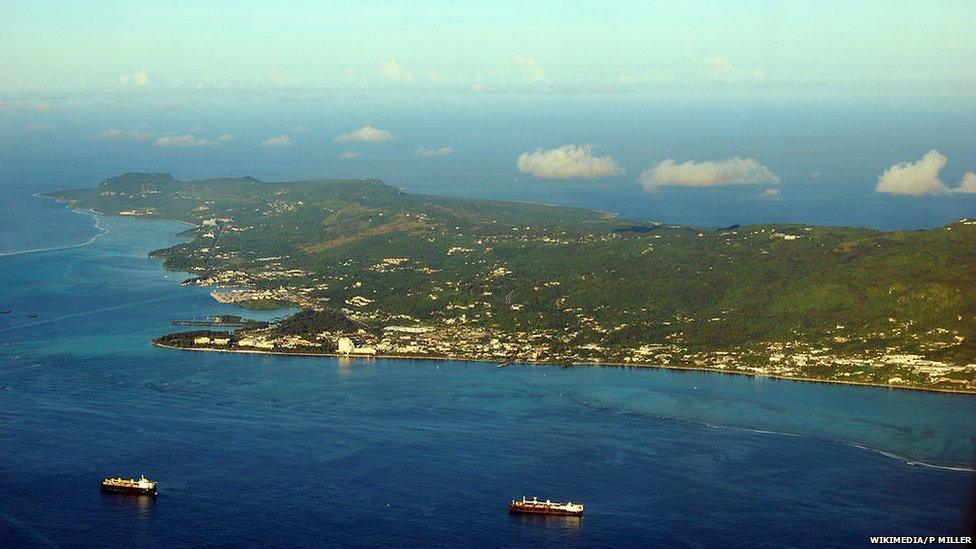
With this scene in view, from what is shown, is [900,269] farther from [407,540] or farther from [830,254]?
[407,540]

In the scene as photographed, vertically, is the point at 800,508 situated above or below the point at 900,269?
below

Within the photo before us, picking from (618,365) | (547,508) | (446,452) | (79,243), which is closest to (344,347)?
(618,365)

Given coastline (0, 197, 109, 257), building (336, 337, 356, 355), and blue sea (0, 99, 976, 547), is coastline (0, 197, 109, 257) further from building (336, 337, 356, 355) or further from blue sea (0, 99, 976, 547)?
building (336, 337, 356, 355)

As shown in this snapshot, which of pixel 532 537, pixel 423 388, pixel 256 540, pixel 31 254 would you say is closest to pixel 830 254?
pixel 423 388

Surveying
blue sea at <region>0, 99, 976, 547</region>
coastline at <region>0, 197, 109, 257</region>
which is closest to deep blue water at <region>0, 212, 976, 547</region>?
blue sea at <region>0, 99, 976, 547</region>

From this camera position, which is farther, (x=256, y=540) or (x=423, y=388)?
(x=423, y=388)

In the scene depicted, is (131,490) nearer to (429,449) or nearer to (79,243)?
(429,449)
